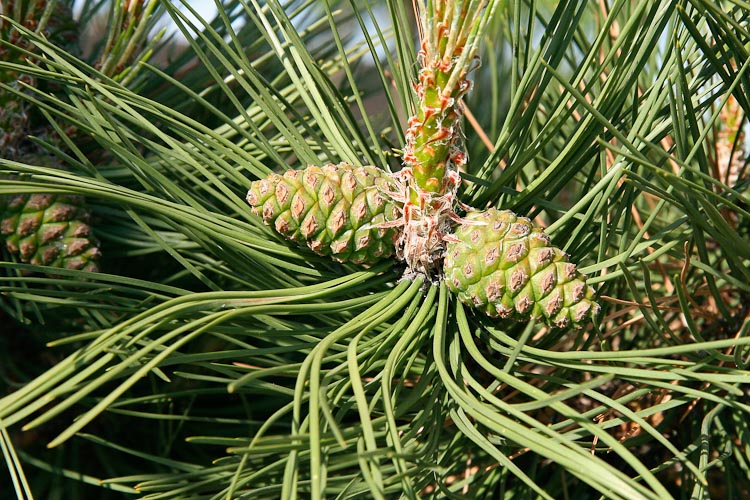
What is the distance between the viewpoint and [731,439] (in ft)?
1.65

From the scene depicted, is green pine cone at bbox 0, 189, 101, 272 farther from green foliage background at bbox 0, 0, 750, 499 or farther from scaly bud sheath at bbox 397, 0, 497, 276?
scaly bud sheath at bbox 397, 0, 497, 276

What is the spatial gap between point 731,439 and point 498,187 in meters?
0.25

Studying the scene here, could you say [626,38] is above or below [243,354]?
above

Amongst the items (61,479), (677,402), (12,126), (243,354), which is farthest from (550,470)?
(12,126)

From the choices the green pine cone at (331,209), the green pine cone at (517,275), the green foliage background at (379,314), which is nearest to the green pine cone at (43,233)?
the green foliage background at (379,314)

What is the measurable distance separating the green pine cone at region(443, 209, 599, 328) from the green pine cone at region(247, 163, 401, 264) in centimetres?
6

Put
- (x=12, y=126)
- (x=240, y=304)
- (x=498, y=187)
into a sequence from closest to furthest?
(x=240, y=304)
(x=498, y=187)
(x=12, y=126)

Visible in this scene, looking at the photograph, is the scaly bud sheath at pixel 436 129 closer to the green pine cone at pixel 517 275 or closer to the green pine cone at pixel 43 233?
the green pine cone at pixel 517 275

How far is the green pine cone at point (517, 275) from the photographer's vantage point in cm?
41

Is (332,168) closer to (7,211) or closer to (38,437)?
(7,211)

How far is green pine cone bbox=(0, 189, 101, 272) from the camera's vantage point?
0.55 meters

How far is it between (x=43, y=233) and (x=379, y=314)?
0.29 m

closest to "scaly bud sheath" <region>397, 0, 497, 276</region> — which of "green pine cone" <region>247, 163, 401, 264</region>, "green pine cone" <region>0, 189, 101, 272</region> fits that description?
"green pine cone" <region>247, 163, 401, 264</region>

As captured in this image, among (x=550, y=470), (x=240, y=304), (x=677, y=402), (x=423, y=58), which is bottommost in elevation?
(x=550, y=470)
